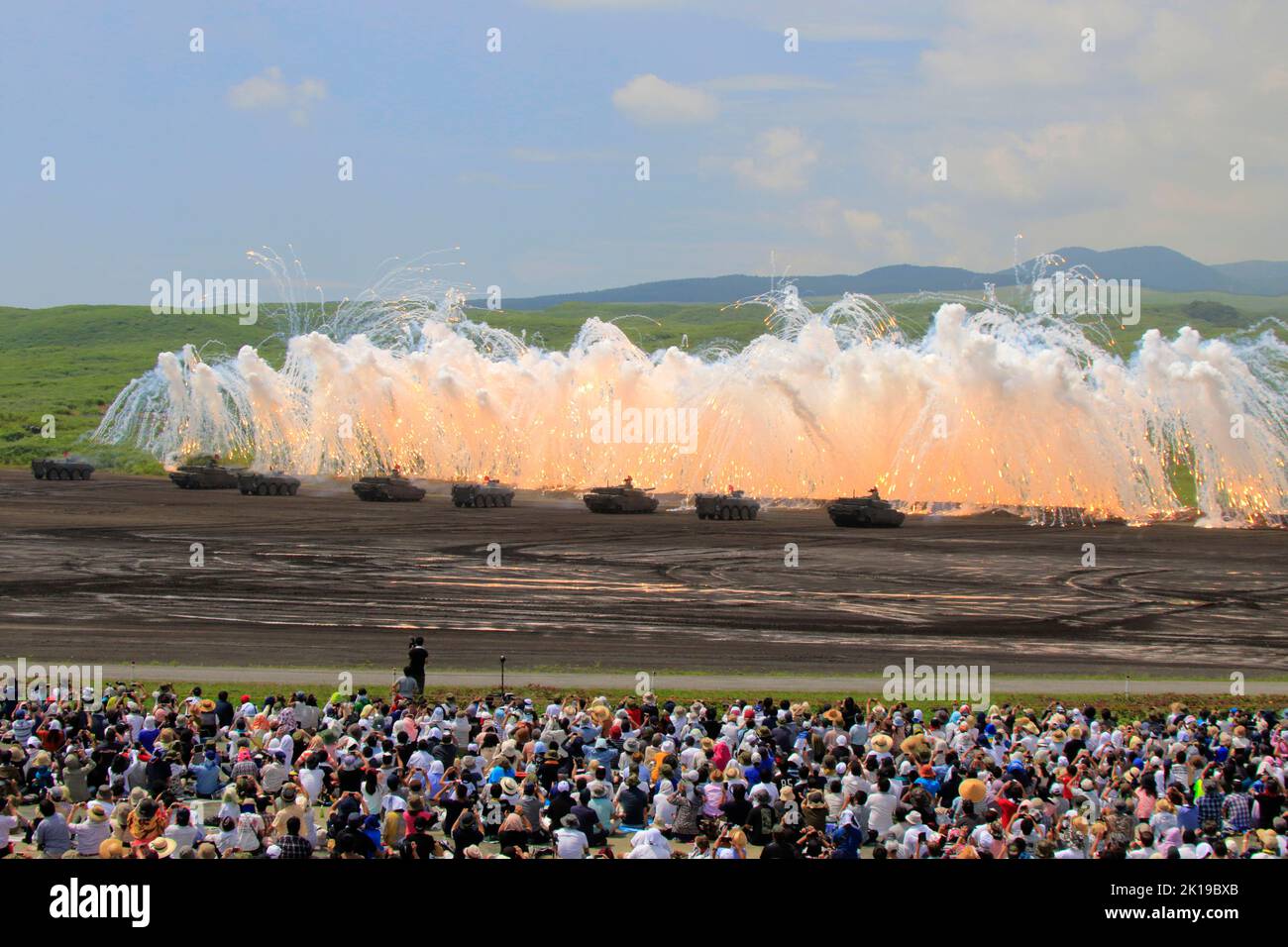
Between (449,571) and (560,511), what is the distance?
87.3 feet

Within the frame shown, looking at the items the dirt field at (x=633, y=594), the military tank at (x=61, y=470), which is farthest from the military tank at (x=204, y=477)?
the dirt field at (x=633, y=594)

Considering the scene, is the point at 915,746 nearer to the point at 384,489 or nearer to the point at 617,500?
the point at 617,500

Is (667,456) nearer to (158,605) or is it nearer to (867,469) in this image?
(867,469)

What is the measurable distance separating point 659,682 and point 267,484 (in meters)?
57.1

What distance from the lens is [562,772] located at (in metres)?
17.3

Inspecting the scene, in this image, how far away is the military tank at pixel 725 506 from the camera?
6512 centimetres

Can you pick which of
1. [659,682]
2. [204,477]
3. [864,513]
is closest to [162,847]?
[659,682]

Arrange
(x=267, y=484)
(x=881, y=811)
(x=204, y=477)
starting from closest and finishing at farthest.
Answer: (x=881, y=811), (x=267, y=484), (x=204, y=477)

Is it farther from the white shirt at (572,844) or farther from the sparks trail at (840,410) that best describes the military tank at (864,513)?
the white shirt at (572,844)

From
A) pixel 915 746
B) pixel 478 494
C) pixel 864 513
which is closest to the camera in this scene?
pixel 915 746

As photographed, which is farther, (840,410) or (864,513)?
(840,410)

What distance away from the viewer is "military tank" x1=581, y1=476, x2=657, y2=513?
68.2 m

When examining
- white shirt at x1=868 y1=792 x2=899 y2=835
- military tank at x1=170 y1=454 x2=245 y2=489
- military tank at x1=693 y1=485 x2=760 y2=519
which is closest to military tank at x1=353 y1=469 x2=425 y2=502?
military tank at x1=170 y1=454 x2=245 y2=489

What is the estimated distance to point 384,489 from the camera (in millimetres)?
73625
